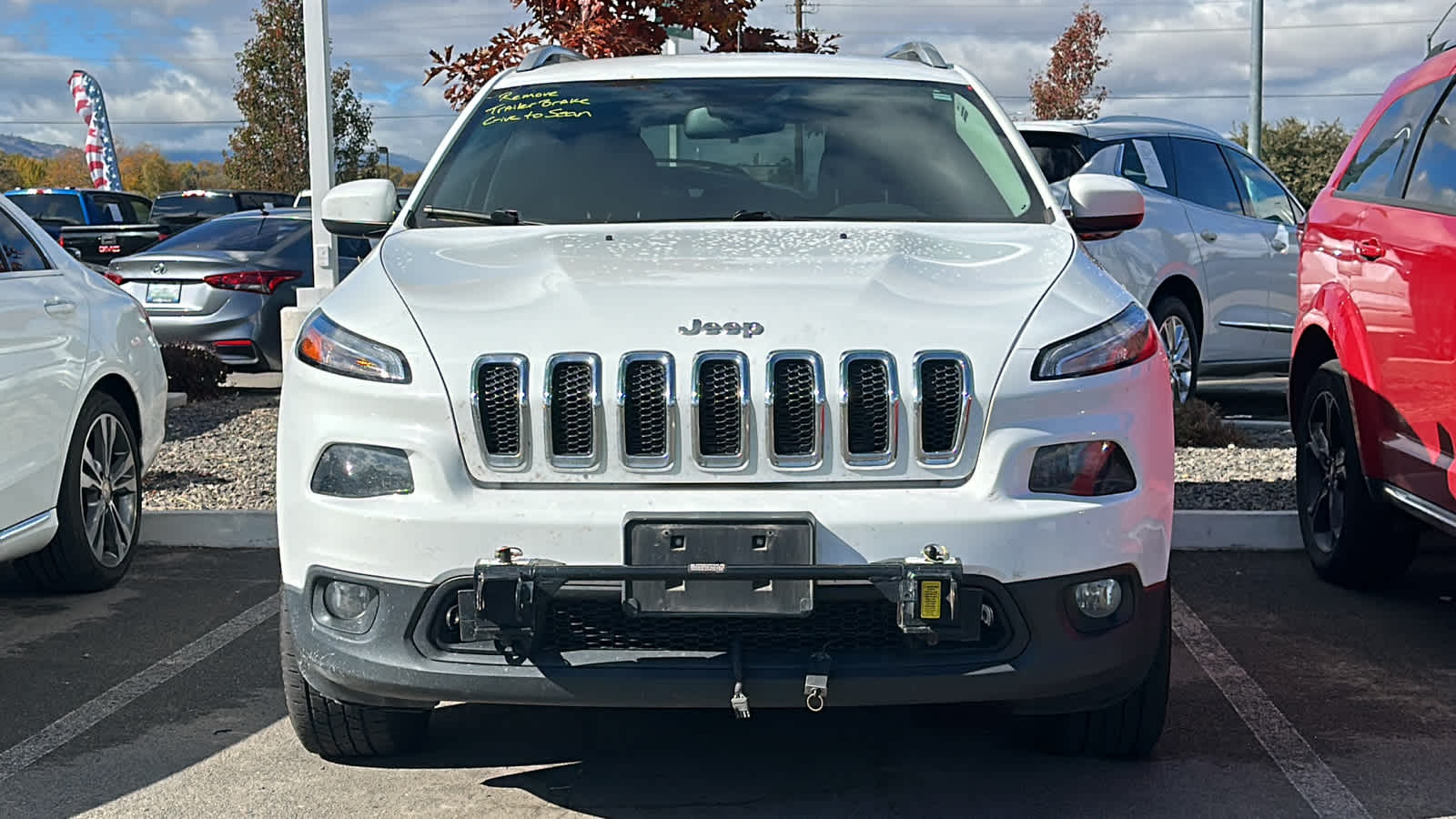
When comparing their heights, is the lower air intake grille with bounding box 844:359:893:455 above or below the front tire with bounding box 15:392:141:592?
above

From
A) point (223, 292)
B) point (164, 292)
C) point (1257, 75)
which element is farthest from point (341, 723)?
point (1257, 75)

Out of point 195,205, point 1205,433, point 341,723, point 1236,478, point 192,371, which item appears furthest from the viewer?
point 195,205

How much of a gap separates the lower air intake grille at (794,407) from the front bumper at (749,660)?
29 centimetres

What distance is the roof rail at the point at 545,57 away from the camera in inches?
213

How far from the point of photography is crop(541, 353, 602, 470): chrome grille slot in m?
3.38

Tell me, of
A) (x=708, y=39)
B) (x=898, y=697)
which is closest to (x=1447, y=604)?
(x=898, y=697)

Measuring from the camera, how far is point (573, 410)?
11.2 ft

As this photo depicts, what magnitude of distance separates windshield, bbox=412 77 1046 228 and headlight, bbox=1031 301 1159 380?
35.1 inches

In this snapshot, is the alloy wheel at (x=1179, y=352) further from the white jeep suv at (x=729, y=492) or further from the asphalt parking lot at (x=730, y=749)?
the white jeep suv at (x=729, y=492)

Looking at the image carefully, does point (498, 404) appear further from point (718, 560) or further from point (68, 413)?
point (68, 413)

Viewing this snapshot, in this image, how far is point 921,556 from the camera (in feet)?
10.9

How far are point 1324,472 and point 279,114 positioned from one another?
40.3 meters

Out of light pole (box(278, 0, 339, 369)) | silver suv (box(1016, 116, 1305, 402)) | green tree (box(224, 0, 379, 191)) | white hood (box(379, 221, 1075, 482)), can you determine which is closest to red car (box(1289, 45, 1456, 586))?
white hood (box(379, 221, 1075, 482))

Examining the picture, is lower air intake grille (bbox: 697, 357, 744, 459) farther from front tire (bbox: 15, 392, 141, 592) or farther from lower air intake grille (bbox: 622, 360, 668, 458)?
front tire (bbox: 15, 392, 141, 592)
